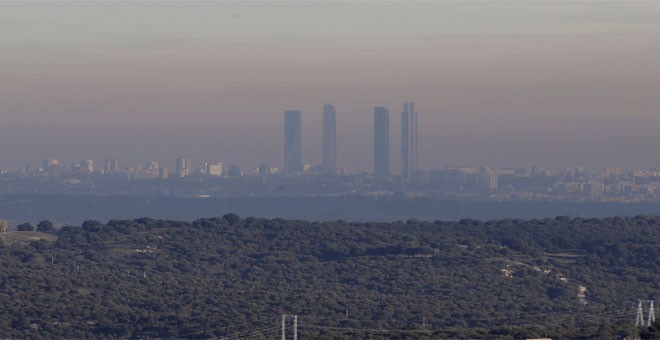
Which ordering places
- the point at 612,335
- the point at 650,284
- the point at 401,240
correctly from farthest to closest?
the point at 401,240, the point at 650,284, the point at 612,335

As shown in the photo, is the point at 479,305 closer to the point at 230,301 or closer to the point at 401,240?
the point at 230,301

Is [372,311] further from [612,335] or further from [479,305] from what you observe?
[612,335]

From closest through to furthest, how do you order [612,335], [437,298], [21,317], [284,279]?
[612,335] < [21,317] < [437,298] < [284,279]

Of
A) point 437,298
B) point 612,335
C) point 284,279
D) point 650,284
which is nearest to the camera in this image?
point 612,335

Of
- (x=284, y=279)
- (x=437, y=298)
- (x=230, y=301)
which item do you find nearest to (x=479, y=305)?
(x=437, y=298)

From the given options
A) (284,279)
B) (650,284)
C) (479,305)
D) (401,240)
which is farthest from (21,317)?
(401,240)

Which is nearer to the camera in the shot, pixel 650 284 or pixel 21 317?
pixel 21 317
